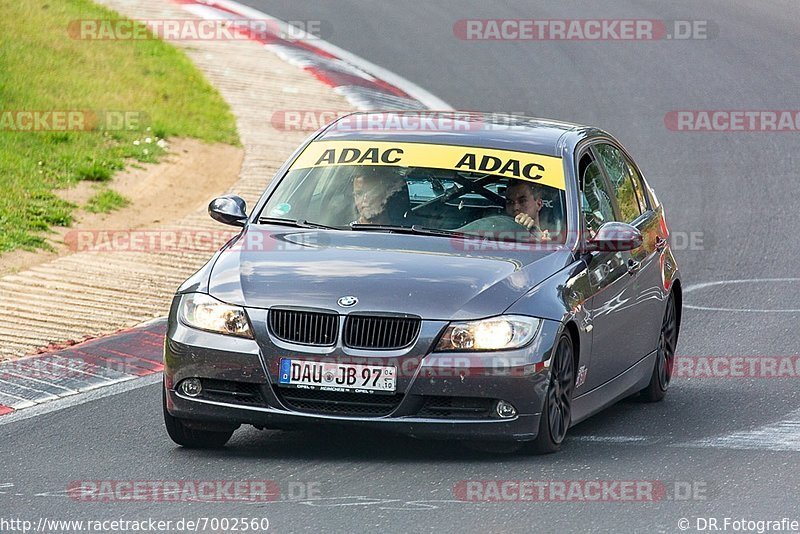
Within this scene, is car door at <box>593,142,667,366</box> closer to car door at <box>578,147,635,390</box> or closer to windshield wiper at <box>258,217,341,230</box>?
car door at <box>578,147,635,390</box>

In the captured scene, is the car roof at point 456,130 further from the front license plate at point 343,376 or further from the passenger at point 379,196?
the front license plate at point 343,376

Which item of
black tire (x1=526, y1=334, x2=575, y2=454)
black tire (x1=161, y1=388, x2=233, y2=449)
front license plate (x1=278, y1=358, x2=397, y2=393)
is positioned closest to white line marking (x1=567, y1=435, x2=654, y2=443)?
black tire (x1=526, y1=334, x2=575, y2=454)

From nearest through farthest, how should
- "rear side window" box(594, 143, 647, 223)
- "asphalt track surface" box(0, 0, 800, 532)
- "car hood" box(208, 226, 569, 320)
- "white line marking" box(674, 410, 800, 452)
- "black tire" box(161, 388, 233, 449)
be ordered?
"asphalt track surface" box(0, 0, 800, 532), "car hood" box(208, 226, 569, 320), "black tire" box(161, 388, 233, 449), "white line marking" box(674, 410, 800, 452), "rear side window" box(594, 143, 647, 223)

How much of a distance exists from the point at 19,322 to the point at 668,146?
1112 cm

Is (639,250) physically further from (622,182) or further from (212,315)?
(212,315)

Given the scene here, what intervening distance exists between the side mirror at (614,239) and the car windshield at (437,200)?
0.19 metres

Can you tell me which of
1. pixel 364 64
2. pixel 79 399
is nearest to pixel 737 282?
pixel 79 399

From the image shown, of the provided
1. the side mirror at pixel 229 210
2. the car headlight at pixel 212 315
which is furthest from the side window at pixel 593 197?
the car headlight at pixel 212 315

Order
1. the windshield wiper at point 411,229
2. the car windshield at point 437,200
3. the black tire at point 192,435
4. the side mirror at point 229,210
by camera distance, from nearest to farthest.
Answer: the black tire at point 192,435 < the windshield wiper at point 411,229 < the car windshield at point 437,200 < the side mirror at point 229,210

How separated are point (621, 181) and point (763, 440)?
2.12 m

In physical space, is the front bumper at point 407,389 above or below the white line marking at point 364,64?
above

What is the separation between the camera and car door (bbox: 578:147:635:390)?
330 inches

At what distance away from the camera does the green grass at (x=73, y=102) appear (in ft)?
50.0

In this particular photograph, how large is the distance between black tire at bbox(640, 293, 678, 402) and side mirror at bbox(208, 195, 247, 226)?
8.97 feet
